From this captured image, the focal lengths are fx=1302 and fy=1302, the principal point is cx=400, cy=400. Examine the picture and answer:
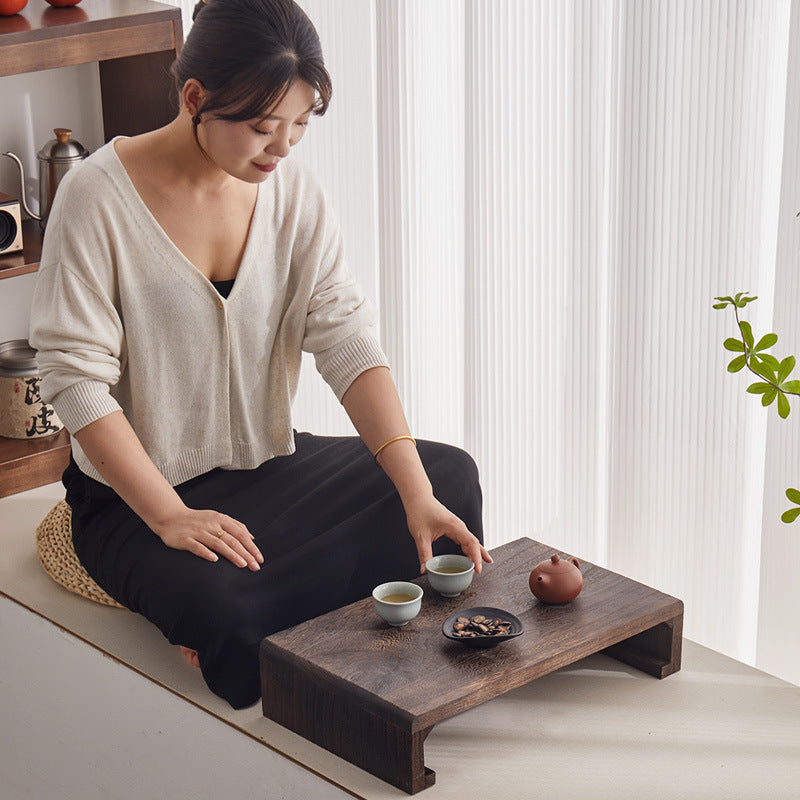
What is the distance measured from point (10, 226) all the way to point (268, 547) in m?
0.96

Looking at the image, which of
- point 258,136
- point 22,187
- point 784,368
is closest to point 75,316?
point 258,136

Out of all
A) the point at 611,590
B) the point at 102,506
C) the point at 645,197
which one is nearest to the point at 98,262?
the point at 102,506

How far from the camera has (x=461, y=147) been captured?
2988mm

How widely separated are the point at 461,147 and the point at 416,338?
0.46m

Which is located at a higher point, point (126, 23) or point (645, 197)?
point (126, 23)

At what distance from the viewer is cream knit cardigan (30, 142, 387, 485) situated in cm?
187

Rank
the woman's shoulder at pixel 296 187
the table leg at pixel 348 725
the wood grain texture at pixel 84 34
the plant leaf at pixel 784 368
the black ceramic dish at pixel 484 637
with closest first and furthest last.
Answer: the plant leaf at pixel 784 368 < the table leg at pixel 348 725 < the black ceramic dish at pixel 484 637 < the woman's shoulder at pixel 296 187 < the wood grain texture at pixel 84 34

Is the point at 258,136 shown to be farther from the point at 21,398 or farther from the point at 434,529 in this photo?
the point at 21,398

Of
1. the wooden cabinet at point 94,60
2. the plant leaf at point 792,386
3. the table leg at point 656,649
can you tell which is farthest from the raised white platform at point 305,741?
the plant leaf at point 792,386

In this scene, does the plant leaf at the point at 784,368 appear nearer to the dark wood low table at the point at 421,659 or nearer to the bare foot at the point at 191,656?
the dark wood low table at the point at 421,659

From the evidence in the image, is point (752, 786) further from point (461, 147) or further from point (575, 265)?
point (461, 147)

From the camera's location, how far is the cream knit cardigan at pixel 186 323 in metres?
1.87

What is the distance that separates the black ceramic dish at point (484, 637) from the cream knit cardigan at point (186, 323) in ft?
1.55

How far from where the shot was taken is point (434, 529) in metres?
1.93
